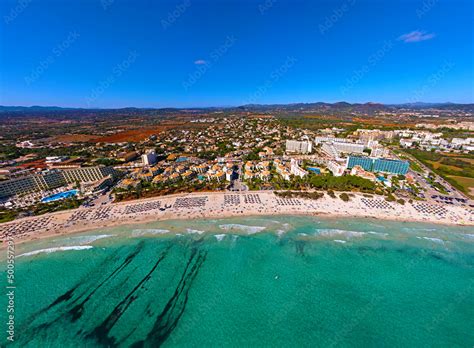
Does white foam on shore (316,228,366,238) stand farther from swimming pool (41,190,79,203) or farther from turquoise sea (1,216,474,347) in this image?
swimming pool (41,190,79,203)

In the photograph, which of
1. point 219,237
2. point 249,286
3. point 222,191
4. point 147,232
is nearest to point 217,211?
point 219,237

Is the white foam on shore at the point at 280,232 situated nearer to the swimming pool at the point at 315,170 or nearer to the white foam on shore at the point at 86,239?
the white foam on shore at the point at 86,239

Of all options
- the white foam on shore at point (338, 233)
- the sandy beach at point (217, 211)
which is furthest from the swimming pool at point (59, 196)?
the white foam on shore at point (338, 233)

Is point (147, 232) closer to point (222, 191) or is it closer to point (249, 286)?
point (222, 191)

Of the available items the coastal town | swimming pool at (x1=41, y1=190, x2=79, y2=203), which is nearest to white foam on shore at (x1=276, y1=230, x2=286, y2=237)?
the coastal town

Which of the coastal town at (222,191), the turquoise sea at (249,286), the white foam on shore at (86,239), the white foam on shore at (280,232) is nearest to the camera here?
the turquoise sea at (249,286)

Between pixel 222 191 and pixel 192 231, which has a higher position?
pixel 222 191

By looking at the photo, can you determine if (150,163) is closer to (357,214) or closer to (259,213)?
(259,213)
